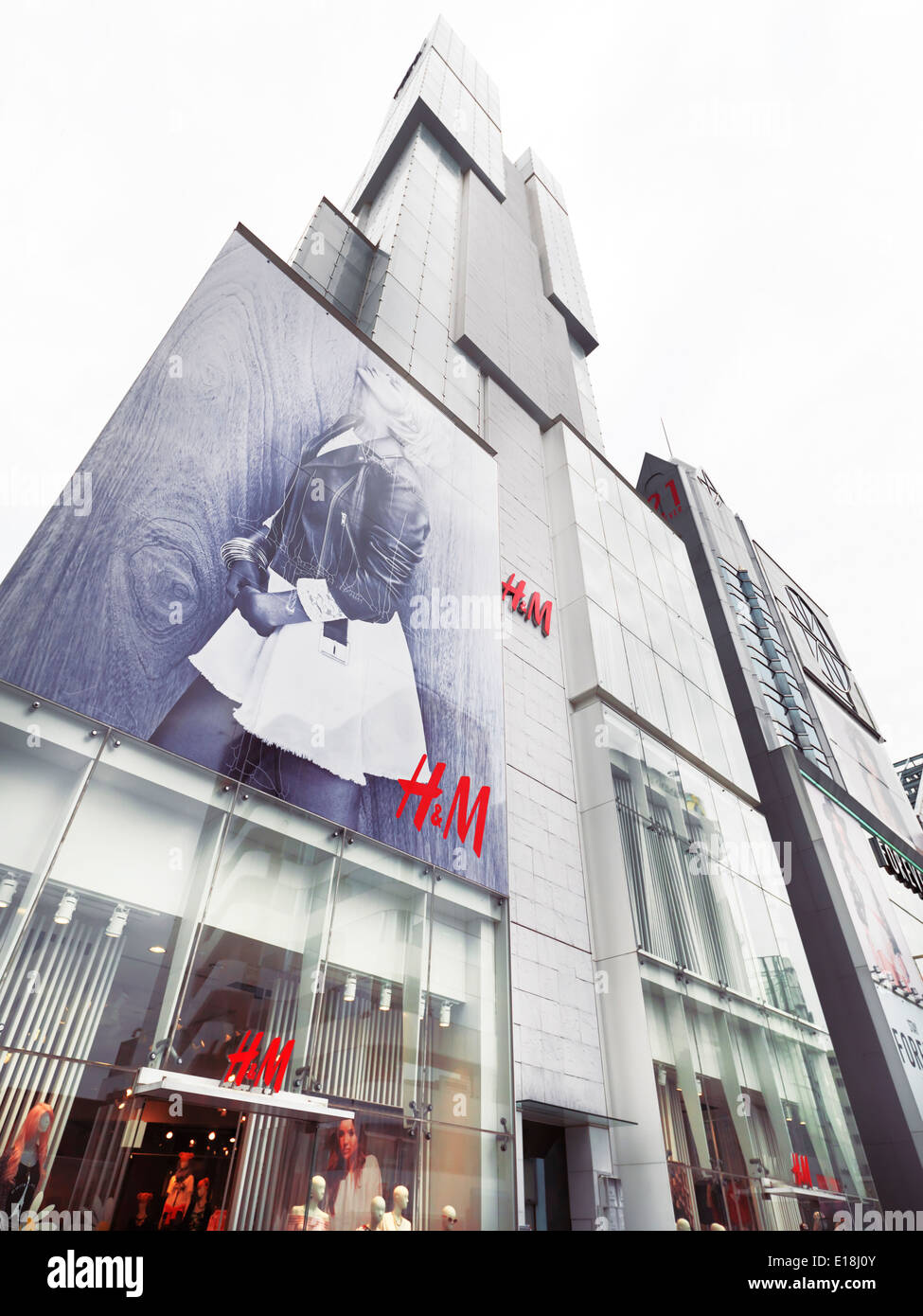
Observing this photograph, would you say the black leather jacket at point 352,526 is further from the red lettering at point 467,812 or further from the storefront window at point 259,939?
the storefront window at point 259,939

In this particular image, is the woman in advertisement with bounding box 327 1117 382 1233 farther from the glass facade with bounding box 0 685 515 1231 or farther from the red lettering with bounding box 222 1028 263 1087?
the red lettering with bounding box 222 1028 263 1087

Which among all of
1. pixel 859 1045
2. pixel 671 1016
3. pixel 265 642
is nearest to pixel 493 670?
pixel 265 642

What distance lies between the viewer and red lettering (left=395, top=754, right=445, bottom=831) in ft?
37.1

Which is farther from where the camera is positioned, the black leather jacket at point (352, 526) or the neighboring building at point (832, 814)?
the neighboring building at point (832, 814)

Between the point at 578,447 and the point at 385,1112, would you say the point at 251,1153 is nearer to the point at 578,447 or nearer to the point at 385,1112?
the point at 385,1112

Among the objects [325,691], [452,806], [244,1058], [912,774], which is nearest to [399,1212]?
[244,1058]

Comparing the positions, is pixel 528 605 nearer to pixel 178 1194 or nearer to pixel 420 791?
pixel 420 791

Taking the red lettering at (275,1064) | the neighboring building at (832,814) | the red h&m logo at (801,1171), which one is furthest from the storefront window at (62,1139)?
the neighboring building at (832,814)

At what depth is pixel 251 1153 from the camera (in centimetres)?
752

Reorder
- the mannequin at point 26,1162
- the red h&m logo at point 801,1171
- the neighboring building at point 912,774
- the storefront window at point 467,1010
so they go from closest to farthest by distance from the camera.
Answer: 1. the mannequin at point 26,1162
2. the storefront window at point 467,1010
3. the red h&m logo at point 801,1171
4. the neighboring building at point 912,774

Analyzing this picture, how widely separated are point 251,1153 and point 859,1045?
1718 centimetres

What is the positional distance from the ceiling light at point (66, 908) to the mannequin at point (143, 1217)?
8.56 feet

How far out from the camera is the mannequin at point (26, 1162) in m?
5.93

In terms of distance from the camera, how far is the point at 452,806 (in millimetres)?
12016
